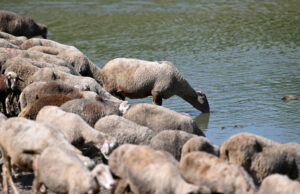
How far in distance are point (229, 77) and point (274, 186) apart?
9.56 m

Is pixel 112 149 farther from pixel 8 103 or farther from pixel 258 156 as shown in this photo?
pixel 8 103

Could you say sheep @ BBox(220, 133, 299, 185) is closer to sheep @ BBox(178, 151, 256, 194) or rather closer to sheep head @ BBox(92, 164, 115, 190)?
sheep @ BBox(178, 151, 256, 194)

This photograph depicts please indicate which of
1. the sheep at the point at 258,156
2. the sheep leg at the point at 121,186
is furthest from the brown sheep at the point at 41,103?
the sheep at the point at 258,156

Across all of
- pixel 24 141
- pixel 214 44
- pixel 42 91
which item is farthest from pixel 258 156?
pixel 214 44

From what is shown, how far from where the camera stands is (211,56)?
17875 mm

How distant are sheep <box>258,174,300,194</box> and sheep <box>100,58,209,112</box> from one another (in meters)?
6.32

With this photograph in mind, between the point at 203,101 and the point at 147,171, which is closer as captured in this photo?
the point at 147,171

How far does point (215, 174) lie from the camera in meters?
6.12

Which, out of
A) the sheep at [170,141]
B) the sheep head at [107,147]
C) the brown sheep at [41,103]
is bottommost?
the brown sheep at [41,103]

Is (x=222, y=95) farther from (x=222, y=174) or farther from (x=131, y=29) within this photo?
(x=131, y=29)

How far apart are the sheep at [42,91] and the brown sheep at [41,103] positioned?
524 millimetres

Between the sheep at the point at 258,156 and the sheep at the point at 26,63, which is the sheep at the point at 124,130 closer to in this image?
the sheep at the point at 258,156

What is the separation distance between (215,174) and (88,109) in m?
3.11

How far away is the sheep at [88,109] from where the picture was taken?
8.58 meters
